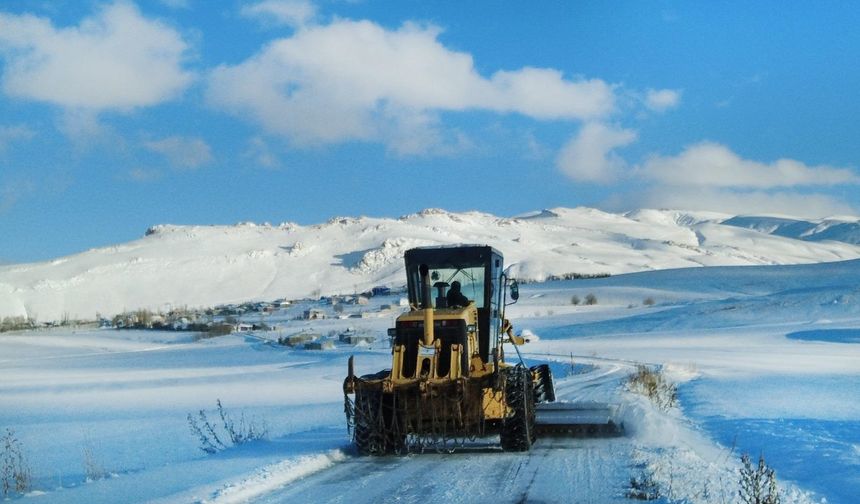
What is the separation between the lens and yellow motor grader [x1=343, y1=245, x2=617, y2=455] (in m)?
11.5

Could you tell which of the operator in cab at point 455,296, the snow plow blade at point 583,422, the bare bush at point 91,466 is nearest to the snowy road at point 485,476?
the snow plow blade at point 583,422

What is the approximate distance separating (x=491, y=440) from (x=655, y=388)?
6.82 meters

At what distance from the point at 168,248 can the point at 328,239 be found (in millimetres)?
32724

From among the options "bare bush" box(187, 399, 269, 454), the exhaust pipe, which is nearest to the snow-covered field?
"bare bush" box(187, 399, 269, 454)

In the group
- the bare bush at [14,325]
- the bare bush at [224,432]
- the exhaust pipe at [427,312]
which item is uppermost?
the exhaust pipe at [427,312]

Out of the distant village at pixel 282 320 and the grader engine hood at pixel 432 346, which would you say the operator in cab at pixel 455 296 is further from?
the distant village at pixel 282 320

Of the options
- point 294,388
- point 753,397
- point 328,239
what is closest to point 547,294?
point 294,388

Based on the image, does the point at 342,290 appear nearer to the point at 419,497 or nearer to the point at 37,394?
the point at 37,394

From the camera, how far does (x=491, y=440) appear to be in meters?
13.5

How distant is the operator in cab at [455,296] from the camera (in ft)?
42.4

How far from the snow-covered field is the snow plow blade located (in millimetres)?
269

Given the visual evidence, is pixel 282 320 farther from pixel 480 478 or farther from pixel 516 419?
pixel 480 478

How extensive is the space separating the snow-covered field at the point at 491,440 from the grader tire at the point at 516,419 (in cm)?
23

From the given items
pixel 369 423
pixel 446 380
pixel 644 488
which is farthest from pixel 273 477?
pixel 644 488
